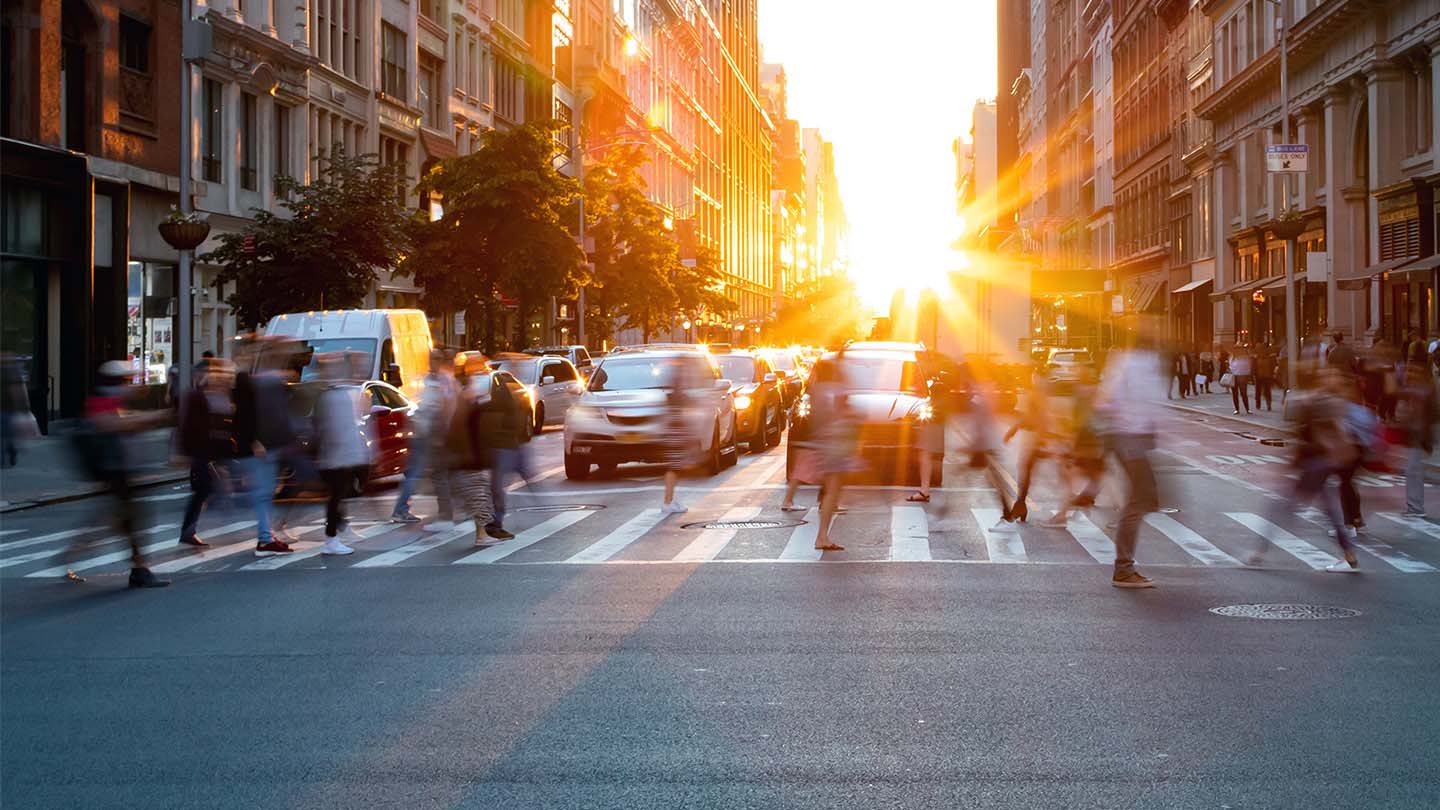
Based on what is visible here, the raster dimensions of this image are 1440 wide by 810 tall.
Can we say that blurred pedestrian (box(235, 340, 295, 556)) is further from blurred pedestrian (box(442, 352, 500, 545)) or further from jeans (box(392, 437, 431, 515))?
jeans (box(392, 437, 431, 515))

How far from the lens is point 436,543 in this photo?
1539 centimetres

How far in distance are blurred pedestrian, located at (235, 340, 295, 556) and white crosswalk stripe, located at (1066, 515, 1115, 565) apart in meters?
7.15

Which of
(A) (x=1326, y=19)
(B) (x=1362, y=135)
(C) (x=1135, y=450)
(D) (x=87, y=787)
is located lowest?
(D) (x=87, y=787)

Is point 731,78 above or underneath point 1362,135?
above

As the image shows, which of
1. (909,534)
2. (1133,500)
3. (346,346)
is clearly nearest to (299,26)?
(346,346)

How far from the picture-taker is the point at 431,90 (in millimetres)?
53375

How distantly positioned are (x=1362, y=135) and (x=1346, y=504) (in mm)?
36155

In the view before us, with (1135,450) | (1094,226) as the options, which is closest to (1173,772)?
(1135,450)

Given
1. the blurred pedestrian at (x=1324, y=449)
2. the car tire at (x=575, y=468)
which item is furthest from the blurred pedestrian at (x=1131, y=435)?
the car tire at (x=575, y=468)

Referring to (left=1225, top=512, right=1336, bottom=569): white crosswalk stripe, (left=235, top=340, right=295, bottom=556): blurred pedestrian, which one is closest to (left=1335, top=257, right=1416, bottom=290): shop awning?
(left=1225, top=512, right=1336, bottom=569): white crosswalk stripe

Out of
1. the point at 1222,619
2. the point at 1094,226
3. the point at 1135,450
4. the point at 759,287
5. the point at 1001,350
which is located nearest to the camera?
the point at 1222,619

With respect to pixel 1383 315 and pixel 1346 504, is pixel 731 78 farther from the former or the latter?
pixel 1346 504

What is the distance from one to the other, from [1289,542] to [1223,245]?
51.5 meters

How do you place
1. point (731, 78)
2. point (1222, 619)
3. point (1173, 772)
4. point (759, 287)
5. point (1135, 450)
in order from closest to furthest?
point (1173, 772) → point (1222, 619) → point (1135, 450) → point (731, 78) → point (759, 287)
